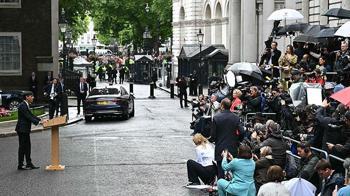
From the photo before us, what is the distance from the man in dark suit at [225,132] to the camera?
14.3 meters

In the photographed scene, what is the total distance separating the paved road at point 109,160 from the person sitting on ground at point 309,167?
152 inches

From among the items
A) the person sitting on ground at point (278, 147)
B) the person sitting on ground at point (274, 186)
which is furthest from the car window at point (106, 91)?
the person sitting on ground at point (274, 186)

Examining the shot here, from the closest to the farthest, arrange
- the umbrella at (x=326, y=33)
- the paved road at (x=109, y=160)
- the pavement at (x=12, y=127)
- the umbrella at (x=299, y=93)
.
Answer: the paved road at (x=109, y=160) → the umbrella at (x=299, y=93) → the umbrella at (x=326, y=33) → the pavement at (x=12, y=127)

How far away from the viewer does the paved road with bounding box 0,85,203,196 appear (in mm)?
15391

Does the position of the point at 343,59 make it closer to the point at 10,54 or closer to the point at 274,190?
the point at 274,190

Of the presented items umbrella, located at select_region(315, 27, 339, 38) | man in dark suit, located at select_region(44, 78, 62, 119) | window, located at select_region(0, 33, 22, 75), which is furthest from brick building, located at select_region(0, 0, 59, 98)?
umbrella, located at select_region(315, 27, 339, 38)

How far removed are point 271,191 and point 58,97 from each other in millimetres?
23322

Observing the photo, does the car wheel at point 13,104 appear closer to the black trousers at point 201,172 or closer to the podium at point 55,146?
the podium at point 55,146

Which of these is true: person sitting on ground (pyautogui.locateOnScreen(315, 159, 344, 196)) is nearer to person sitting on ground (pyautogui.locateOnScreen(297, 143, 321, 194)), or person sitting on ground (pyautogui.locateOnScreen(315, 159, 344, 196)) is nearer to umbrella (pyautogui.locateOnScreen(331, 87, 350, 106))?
person sitting on ground (pyautogui.locateOnScreen(297, 143, 321, 194))

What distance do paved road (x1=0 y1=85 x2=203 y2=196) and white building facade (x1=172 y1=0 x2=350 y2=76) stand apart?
329 inches

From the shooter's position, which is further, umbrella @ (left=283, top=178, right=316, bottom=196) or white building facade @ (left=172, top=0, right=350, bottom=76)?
white building facade @ (left=172, top=0, right=350, bottom=76)

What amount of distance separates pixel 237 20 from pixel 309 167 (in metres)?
41.1

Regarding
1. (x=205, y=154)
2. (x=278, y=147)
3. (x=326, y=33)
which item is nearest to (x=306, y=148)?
(x=278, y=147)

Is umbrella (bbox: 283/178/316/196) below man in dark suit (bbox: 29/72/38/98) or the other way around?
below
